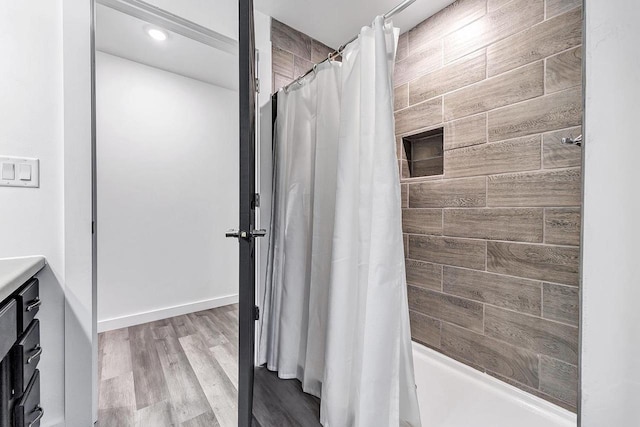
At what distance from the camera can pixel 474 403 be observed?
1.48 metres

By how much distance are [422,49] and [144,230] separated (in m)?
2.74

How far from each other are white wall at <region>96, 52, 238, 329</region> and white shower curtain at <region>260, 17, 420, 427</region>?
5.10ft

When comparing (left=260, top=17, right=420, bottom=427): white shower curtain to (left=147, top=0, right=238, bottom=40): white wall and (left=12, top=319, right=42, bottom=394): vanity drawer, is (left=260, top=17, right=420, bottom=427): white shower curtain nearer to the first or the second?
(left=147, top=0, right=238, bottom=40): white wall

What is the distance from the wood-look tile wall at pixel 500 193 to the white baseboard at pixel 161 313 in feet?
6.60

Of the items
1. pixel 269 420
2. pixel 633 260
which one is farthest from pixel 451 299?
pixel 633 260

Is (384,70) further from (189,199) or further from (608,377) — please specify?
(189,199)

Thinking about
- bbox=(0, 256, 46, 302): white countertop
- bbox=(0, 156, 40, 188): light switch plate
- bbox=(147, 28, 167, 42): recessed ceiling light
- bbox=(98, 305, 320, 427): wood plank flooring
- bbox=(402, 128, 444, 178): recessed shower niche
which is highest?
bbox=(147, 28, 167, 42): recessed ceiling light

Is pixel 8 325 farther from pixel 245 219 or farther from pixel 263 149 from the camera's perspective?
pixel 263 149

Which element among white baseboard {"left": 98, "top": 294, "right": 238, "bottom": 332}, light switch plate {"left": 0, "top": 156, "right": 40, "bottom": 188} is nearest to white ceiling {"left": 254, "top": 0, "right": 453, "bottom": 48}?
light switch plate {"left": 0, "top": 156, "right": 40, "bottom": 188}

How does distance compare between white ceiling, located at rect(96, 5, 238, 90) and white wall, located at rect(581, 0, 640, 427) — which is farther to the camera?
white ceiling, located at rect(96, 5, 238, 90)

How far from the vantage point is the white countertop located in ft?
2.42

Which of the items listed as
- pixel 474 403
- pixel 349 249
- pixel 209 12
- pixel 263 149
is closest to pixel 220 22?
pixel 209 12

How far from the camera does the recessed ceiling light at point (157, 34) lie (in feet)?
6.72

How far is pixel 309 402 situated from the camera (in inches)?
58.0
